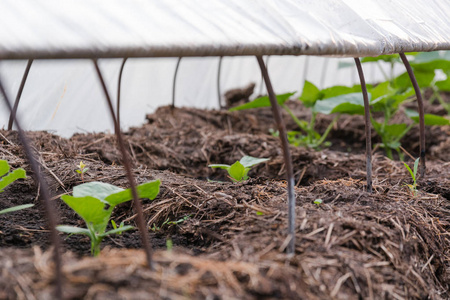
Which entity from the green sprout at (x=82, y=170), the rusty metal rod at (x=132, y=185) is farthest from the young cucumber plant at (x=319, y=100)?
the rusty metal rod at (x=132, y=185)

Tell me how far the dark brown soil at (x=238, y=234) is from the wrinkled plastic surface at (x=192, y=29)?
38 cm

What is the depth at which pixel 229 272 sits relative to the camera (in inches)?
34.3

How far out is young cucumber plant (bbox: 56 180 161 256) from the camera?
1086mm

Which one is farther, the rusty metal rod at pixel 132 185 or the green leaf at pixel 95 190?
the green leaf at pixel 95 190

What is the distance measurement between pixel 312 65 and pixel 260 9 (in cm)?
384

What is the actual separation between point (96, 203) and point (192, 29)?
0.46 meters

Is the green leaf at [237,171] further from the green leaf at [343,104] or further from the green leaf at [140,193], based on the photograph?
the green leaf at [343,104]

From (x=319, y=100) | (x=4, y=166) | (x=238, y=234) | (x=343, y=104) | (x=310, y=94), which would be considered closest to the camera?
(x=238, y=234)

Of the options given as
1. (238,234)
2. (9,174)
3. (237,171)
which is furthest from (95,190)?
(237,171)

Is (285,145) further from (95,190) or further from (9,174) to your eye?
(9,174)

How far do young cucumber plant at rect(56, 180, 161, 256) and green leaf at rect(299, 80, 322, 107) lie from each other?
160 cm

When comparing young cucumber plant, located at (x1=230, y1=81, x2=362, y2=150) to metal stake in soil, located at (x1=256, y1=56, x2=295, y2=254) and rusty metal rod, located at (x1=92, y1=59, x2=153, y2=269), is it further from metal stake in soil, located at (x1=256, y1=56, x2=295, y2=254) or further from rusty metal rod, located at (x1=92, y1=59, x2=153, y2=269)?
rusty metal rod, located at (x1=92, y1=59, x2=153, y2=269)

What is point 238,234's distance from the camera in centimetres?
116

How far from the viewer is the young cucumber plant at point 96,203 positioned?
109 cm
